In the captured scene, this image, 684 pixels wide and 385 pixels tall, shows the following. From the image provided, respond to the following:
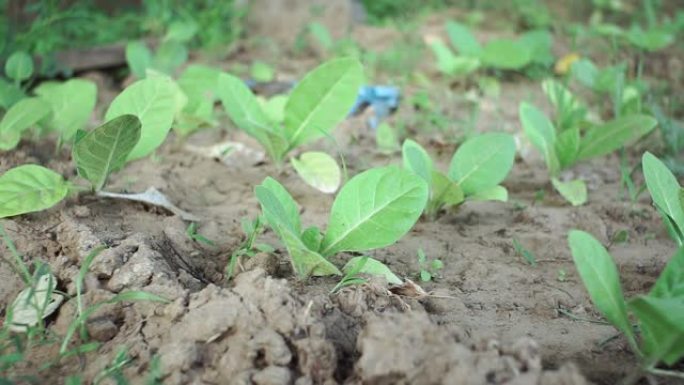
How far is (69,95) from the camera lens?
2.24 meters

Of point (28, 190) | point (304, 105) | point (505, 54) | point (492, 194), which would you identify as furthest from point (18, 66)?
point (505, 54)

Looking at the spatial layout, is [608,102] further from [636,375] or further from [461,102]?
[636,375]

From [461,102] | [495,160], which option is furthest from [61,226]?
[461,102]

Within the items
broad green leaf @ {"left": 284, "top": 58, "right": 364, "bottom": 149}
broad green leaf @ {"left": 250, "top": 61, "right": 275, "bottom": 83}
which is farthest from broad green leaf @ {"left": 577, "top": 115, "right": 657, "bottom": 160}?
broad green leaf @ {"left": 250, "top": 61, "right": 275, "bottom": 83}

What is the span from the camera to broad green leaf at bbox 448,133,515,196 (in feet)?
6.68

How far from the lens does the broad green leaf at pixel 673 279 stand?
1.33 meters

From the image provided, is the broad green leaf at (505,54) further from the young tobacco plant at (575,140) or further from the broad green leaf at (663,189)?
the broad green leaf at (663,189)

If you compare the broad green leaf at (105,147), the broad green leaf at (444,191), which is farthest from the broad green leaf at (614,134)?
the broad green leaf at (105,147)

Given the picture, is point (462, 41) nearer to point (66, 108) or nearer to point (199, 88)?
point (199, 88)

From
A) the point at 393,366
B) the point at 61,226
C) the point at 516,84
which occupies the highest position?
the point at 393,366

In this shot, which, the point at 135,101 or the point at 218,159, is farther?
the point at 218,159

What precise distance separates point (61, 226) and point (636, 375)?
4.26ft

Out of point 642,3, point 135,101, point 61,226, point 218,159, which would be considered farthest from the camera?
point 642,3

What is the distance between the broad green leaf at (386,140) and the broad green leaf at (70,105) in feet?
3.41
